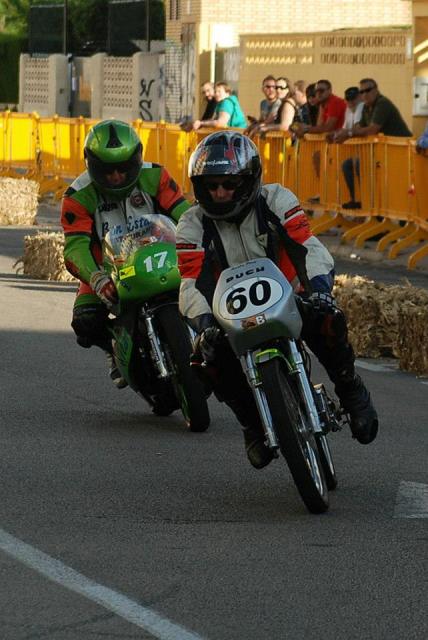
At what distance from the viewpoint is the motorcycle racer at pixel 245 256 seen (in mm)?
7461

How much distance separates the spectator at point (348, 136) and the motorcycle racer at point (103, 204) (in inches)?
440

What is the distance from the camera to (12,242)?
23.1 meters

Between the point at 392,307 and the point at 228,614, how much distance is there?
7.39m

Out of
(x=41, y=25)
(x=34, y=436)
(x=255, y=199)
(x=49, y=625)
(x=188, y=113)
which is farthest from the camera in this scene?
(x=41, y=25)

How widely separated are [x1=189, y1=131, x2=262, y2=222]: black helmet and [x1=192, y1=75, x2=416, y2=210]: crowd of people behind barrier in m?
11.5

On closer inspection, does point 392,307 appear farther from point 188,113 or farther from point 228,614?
point 188,113

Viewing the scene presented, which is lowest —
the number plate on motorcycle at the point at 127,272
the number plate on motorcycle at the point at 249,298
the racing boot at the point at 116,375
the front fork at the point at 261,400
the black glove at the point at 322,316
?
the racing boot at the point at 116,375

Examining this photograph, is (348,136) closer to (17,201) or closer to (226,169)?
(17,201)

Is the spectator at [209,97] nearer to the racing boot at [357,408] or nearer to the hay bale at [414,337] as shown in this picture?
the hay bale at [414,337]

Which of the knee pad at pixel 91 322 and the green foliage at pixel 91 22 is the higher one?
the green foliage at pixel 91 22

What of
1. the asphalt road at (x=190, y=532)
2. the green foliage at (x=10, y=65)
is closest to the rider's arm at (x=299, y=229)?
the asphalt road at (x=190, y=532)

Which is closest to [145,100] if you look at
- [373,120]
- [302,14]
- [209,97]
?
[302,14]

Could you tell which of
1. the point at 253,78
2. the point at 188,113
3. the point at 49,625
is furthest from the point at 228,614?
the point at 188,113

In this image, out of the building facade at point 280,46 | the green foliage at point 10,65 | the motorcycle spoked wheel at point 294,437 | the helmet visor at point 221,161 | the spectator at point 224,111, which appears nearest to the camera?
the motorcycle spoked wheel at point 294,437
